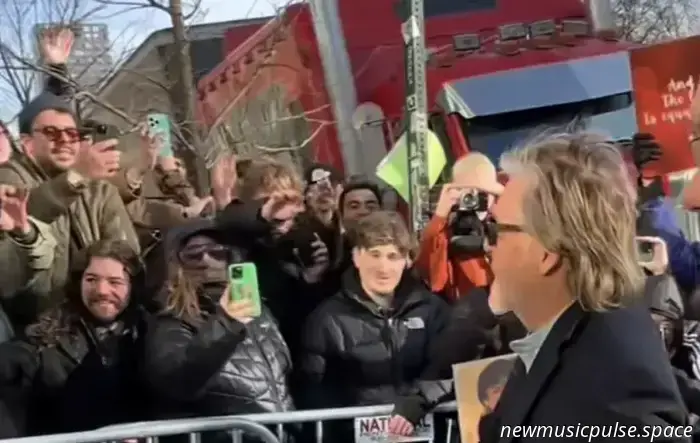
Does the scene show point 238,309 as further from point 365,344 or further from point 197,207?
point 365,344

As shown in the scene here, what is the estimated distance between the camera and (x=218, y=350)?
2.44 meters

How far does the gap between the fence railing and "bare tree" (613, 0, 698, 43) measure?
1.10 meters

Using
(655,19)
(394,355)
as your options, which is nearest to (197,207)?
(394,355)

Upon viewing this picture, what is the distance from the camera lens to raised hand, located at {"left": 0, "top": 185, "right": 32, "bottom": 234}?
2.26 m

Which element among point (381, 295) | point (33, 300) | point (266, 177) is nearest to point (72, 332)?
point (33, 300)

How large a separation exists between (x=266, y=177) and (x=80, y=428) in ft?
2.43

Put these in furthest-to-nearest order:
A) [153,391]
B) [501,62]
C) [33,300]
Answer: [501,62] → [153,391] → [33,300]

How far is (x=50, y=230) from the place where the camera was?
2.33m

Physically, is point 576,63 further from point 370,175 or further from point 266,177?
point 266,177

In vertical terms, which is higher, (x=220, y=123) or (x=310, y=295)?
(x=220, y=123)

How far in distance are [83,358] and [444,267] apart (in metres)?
0.94

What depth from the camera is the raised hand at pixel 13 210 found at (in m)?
2.26

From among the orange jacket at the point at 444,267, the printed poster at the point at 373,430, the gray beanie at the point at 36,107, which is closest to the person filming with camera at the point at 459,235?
the orange jacket at the point at 444,267

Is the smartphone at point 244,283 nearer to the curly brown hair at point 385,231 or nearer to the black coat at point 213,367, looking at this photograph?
the black coat at point 213,367
